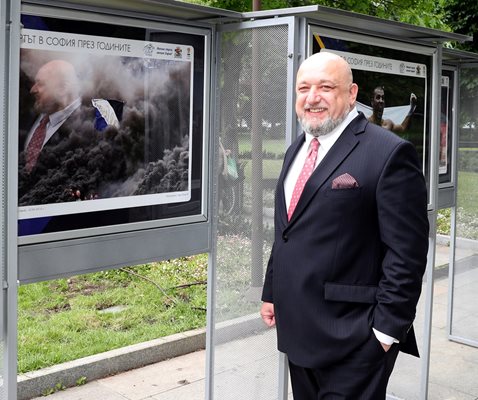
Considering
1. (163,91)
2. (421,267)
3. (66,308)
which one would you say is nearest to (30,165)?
(163,91)

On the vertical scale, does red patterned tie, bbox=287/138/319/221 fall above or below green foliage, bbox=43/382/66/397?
above

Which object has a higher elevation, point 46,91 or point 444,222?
point 46,91

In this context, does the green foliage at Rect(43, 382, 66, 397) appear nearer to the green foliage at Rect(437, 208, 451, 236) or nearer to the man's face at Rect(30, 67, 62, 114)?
the man's face at Rect(30, 67, 62, 114)

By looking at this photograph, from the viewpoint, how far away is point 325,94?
2953 millimetres

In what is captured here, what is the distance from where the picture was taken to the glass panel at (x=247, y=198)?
3545 mm

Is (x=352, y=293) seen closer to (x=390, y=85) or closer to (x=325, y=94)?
(x=325, y=94)

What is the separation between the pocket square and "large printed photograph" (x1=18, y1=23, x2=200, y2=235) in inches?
39.4

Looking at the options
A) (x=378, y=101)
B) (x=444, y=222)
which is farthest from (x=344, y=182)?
(x=444, y=222)

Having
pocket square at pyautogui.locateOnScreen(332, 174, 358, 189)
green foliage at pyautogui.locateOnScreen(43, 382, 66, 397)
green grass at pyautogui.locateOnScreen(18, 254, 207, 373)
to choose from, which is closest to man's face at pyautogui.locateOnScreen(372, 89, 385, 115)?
pocket square at pyautogui.locateOnScreen(332, 174, 358, 189)

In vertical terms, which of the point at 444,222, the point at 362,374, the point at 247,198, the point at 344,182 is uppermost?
the point at 344,182

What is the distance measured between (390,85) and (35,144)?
217 cm

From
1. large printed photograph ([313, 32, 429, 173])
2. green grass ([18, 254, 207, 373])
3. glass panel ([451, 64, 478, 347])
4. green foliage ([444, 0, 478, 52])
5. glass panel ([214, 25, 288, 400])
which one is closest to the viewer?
glass panel ([214, 25, 288, 400])

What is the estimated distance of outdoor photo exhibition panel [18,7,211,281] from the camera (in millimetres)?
2908

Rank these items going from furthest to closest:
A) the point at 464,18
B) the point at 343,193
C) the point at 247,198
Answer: the point at 464,18, the point at 247,198, the point at 343,193
